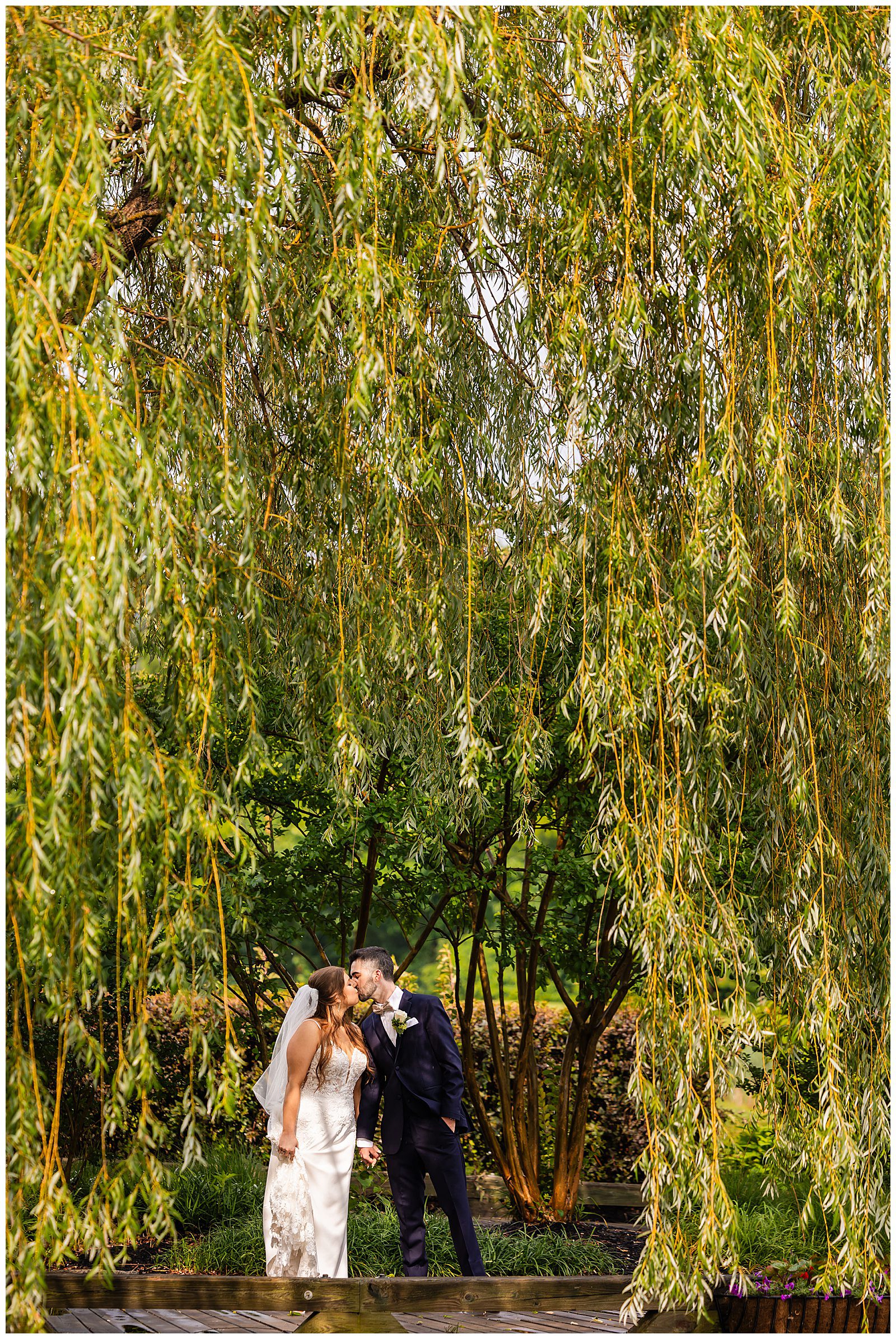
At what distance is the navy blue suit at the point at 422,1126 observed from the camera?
5.62 meters

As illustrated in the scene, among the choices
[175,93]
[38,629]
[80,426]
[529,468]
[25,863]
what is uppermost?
[175,93]

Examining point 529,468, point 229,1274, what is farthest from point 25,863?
point 229,1274

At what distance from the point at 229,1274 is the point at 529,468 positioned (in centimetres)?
445

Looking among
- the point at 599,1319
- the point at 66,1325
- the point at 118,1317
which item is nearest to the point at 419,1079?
the point at 599,1319

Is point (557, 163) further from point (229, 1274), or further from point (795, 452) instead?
point (229, 1274)

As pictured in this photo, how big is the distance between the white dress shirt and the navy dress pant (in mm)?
169

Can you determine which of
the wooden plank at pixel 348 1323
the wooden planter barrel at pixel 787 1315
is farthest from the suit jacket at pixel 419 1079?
the wooden planter barrel at pixel 787 1315

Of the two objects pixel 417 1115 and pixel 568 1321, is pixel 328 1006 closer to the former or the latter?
pixel 417 1115

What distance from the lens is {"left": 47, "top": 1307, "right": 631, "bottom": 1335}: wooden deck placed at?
496 cm

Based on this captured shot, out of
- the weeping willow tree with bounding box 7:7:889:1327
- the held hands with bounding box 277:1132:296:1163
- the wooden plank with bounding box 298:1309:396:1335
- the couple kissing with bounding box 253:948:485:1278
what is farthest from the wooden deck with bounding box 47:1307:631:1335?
the weeping willow tree with bounding box 7:7:889:1327

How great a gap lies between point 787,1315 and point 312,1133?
2261 millimetres

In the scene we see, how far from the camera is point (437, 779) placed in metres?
5.51

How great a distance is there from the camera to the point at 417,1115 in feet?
18.9

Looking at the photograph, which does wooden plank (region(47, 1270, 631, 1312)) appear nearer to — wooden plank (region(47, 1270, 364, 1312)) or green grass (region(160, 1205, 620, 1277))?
wooden plank (region(47, 1270, 364, 1312))
